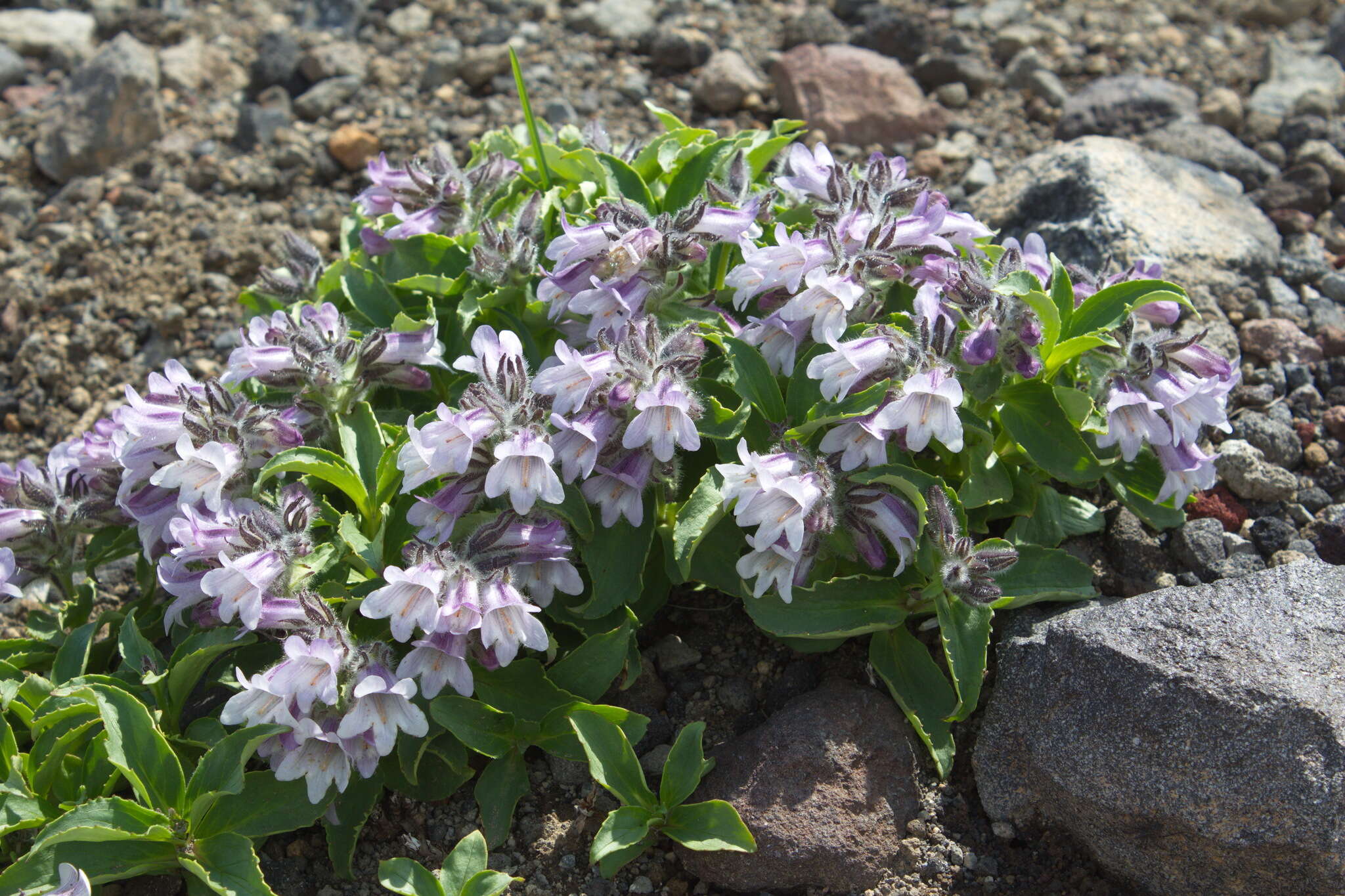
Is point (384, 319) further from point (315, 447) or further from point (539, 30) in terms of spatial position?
point (539, 30)

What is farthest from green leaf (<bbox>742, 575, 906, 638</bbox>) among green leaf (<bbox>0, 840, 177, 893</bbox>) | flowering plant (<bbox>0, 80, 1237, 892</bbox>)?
green leaf (<bbox>0, 840, 177, 893</bbox>)

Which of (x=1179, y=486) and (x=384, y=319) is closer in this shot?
(x=1179, y=486)

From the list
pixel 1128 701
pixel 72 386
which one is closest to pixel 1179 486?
pixel 1128 701

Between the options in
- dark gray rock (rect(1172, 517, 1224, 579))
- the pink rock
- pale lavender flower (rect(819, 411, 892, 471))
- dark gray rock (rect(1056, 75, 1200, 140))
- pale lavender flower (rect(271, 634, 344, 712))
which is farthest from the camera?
dark gray rock (rect(1056, 75, 1200, 140))

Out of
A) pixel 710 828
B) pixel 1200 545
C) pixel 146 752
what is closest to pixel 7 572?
pixel 146 752

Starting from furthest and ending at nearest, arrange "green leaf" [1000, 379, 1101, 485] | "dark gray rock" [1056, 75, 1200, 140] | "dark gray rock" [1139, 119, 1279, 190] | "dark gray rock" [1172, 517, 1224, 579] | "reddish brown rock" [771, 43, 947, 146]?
"reddish brown rock" [771, 43, 947, 146] < "dark gray rock" [1056, 75, 1200, 140] < "dark gray rock" [1139, 119, 1279, 190] < "dark gray rock" [1172, 517, 1224, 579] < "green leaf" [1000, 379, 1101, 485]

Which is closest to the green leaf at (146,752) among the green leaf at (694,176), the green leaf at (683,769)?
the green leaf at (683,769)

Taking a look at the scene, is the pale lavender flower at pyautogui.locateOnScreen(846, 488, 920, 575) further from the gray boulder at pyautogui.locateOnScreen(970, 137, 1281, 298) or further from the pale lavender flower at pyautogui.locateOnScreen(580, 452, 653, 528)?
the gray boulder at pyautogui.locateOnScreen(970, 137, 1281, 298)
